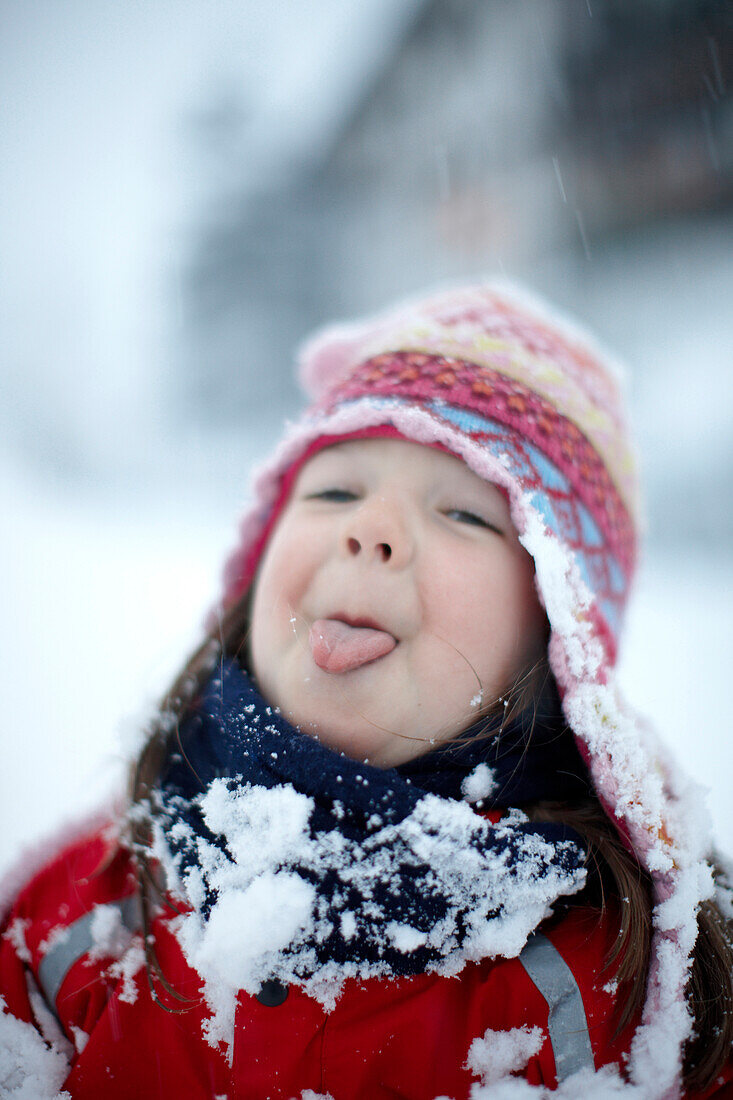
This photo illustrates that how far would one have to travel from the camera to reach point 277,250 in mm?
5180

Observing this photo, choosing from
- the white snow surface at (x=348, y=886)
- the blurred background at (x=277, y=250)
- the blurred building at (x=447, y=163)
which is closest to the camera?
the white snow surface at (x=348, y=886)

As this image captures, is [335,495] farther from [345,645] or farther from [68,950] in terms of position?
[68,950]

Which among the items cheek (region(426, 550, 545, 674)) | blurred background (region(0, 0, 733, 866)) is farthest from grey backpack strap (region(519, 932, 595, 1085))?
blurred background (region(0, 0, 733, 866))

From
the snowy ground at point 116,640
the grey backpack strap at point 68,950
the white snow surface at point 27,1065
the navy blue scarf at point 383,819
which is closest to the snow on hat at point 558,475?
the navy blue scarf at point 383,819

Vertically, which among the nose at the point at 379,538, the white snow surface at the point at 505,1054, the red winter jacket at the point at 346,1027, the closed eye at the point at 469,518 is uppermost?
the nose at the point at 379,538

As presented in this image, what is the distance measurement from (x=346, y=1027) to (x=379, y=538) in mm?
631

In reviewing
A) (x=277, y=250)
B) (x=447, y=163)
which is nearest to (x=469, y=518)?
(x=447, y=163)

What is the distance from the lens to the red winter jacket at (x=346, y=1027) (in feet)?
2.47

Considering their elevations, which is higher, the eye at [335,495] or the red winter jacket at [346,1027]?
the eye at [335,495]

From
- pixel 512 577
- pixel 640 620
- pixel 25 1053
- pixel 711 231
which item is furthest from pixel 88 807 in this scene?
pixel 711 231

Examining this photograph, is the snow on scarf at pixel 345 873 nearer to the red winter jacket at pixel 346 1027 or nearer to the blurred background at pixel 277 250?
the red winter jacket at pixel 346 1027

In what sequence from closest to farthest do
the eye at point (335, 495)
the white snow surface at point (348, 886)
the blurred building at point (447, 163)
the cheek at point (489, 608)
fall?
the white snow surface at point (348, 886), the cheek at point (489, 608), the eye at point (335, 495), the blurred building at point (447, 163)

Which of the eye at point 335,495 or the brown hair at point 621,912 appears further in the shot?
the eye at point 335,495

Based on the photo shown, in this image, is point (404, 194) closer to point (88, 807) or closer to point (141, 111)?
point (141, 111)
